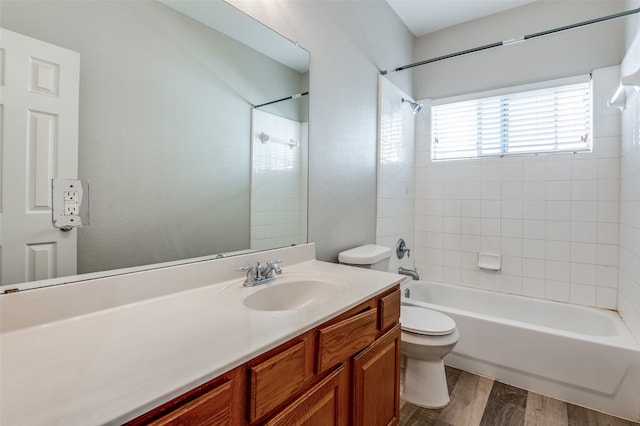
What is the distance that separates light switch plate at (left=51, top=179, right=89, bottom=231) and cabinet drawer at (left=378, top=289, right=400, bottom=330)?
1.06 metres

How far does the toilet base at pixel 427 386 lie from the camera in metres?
1.74

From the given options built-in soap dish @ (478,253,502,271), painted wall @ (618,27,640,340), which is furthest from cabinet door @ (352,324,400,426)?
built-in soap dish @ (478,253,502,271)

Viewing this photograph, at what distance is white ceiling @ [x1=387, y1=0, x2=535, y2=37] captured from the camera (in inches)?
98.0

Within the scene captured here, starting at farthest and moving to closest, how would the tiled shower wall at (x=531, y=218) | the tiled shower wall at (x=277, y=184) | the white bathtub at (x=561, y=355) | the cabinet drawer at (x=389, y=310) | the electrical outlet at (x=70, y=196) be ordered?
the tiled shower wall at (x=531, y=218) < the white bathtub at (x=561, y=355) < the tiled shower wall at (x=277, y=184) < the cabinet drawer at (x=389, y=310) < the electrical outlet at (x=70, y=196)

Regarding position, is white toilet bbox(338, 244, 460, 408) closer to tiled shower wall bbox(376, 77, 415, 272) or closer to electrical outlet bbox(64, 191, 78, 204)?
tiled shower wall bbox(376, 77, 415, 272)

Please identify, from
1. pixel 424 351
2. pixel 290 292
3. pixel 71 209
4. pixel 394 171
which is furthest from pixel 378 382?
pixel 394 171

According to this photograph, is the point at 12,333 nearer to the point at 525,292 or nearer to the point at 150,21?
the point at 150,21

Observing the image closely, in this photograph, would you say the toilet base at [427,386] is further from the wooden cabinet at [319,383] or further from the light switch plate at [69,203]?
the light switch plate at [69,203]

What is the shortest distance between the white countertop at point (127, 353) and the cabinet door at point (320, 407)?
0.66ft

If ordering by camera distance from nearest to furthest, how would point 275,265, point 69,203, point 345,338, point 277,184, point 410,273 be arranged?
point 69,203 → point 345,338 → point 275,265 → point 277,184 → point 410,273

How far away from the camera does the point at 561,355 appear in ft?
5.86

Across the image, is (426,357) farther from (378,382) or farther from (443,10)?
(443,10)

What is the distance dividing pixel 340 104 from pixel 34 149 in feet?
5.02

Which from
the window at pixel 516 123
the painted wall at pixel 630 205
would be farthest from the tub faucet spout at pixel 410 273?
the painted wall at pixel 630 205
